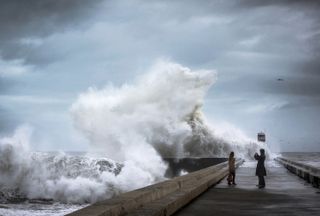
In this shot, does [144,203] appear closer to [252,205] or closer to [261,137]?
[252,205]

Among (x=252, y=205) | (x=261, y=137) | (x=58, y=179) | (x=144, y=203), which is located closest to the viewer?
(x=144, y=203)

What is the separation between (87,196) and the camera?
4547 cm

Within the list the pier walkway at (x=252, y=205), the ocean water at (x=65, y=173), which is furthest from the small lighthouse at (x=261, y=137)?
the pier walkway at (x=252, y=205)

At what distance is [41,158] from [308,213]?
44.2 meters

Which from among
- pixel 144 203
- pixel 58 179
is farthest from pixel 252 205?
pixel 58 179

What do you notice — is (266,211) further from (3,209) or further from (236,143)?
(236,143)

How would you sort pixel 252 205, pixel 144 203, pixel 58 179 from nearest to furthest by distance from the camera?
pixel 144 203, pixel 252 205, pixel 58 179

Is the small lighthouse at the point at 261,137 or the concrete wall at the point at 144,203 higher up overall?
the small lighthouse at the point at 261,137

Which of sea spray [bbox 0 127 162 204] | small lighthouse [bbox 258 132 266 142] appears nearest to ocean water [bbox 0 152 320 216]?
sea spray [bbox 0 127 162 204]

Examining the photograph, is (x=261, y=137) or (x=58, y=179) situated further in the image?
(x=261, y=137)

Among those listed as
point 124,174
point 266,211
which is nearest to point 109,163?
point 124,174

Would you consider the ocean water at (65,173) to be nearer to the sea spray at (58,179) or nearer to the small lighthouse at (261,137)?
the sea spray at (58,179)

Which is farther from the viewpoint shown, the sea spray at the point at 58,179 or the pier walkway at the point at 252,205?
the sea spray at the point at 58,179

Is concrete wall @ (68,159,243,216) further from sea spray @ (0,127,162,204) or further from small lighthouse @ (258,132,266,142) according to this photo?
small lighthouse @ (258,132,266,142)
